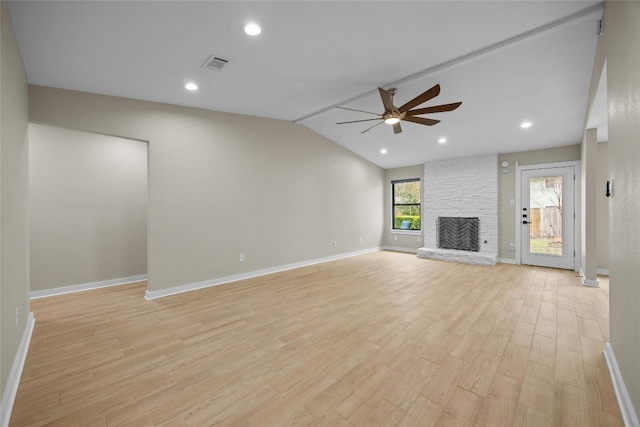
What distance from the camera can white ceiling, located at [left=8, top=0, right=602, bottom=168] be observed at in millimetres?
2217

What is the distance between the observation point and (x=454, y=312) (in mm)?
3111

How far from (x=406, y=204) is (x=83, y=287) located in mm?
7246

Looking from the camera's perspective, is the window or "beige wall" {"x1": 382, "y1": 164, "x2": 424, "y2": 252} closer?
"beige wall" {"x1": 382, "y1": 164, "x2": 424, "y2": 252}

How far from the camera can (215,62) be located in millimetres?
2906

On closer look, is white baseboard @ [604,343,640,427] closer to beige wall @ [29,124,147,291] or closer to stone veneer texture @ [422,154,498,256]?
stone veneer texture @ [422,154,498,256]

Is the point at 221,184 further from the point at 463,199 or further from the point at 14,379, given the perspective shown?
the point at 463,199

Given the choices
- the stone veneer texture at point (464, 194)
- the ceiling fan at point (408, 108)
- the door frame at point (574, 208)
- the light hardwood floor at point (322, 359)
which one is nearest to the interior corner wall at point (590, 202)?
the light hardwood floor at point (322, 359)

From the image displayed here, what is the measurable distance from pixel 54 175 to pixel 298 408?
4.72m

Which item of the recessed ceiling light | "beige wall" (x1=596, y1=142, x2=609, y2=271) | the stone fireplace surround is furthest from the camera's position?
the stone fireplace surround

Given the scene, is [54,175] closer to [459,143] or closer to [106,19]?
[106,19]

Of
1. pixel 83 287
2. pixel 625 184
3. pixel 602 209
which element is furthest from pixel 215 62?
pixel 602 209

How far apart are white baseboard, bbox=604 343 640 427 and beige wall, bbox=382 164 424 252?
17.2 feet

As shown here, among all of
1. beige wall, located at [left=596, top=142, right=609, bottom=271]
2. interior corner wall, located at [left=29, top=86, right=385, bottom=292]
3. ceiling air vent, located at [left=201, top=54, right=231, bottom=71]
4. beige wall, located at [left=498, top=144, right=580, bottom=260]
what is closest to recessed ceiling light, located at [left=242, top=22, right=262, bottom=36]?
ceiling air vent, located at [left=201, top=54, right=231, bottom=71]

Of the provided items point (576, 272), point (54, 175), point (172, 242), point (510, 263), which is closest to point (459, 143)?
point (510, 263)
